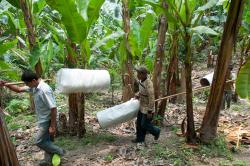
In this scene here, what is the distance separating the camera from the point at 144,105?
16.3ft

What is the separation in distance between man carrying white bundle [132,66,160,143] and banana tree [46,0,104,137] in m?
0.79

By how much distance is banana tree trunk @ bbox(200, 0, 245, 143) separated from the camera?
406cm

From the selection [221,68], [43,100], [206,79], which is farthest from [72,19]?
[206,79]

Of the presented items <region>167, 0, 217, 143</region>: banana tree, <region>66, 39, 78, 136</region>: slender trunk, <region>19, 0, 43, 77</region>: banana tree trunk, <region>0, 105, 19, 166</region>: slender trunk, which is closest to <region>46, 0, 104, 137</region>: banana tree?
<region>66, 39, 78, 136</region>: slender trunk

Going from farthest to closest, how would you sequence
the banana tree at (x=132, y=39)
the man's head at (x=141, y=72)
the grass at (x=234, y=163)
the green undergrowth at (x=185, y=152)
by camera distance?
the banana tree at (x=132, y=39), the man's head at (x=141, y=72), the green undergrowth at (x=185, y=152), the grass at (x=234, y=163)

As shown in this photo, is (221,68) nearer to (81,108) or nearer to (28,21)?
(81,108)

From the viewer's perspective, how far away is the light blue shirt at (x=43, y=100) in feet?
13.3

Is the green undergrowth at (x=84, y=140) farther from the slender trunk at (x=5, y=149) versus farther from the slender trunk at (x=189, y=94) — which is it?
the slender trunk at (x=5, y=149)

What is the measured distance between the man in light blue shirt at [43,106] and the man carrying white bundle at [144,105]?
1205 mm

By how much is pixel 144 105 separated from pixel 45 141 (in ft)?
4.69

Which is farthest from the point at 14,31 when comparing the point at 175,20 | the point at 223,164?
the point at 223,164

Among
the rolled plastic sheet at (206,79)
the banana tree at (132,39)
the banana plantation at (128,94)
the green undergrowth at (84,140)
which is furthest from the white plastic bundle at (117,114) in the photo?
the rolled plastic sheet at (206,79)

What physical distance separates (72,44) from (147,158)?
1791 millimetres

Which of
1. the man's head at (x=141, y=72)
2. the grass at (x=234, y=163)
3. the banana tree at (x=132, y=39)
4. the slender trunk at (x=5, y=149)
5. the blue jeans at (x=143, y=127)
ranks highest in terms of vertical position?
the banana tree at (x=132, y=39)
